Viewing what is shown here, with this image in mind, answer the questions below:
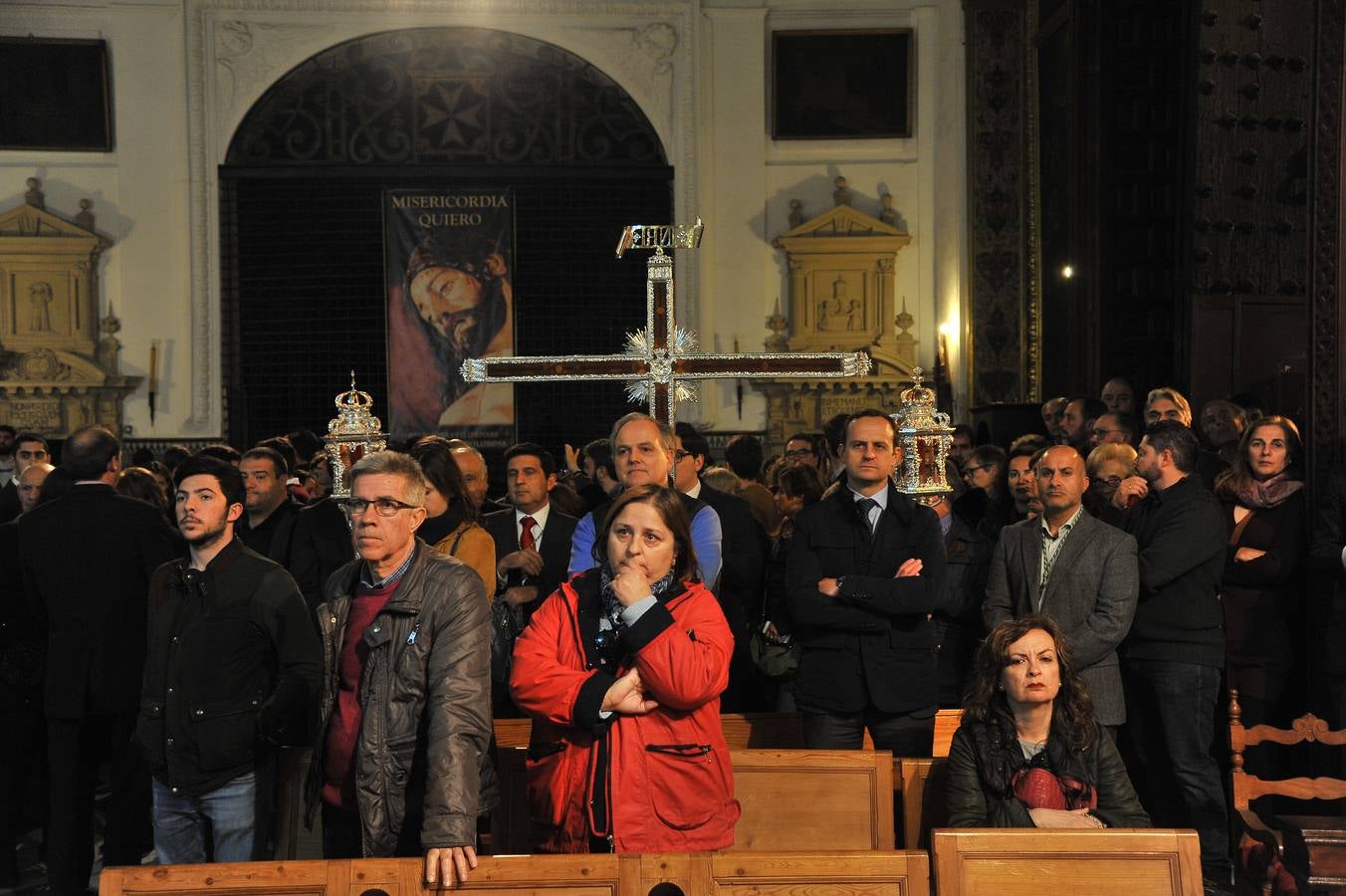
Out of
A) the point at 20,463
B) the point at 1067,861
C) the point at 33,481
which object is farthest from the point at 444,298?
the point at 1067,861

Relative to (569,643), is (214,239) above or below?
above

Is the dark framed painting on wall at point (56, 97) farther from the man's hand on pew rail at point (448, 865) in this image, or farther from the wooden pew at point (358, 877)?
the man's hand on pew rail at point (448, 865)

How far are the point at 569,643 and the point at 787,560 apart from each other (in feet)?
6.06

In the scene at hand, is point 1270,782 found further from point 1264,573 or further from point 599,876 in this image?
point 599,876

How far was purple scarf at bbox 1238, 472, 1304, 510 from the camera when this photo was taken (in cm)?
661

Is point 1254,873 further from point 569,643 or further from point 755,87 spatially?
point 755,87

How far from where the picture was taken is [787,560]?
5.87 meters

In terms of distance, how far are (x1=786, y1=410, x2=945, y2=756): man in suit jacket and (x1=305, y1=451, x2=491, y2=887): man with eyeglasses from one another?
5.84ft

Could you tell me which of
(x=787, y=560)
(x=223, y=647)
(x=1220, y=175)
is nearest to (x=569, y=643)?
(x=223, y=647)

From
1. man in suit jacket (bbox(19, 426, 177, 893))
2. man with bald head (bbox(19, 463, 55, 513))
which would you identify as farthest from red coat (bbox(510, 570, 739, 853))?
man with bald head (bbox(19, 463, 55, 513))

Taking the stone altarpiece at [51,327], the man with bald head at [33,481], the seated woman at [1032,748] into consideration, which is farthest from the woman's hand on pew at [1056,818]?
the stone altarpiece at [51,327]

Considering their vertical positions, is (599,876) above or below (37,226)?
below

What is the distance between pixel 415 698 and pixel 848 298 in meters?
13.0

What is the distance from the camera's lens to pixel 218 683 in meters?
4.77
